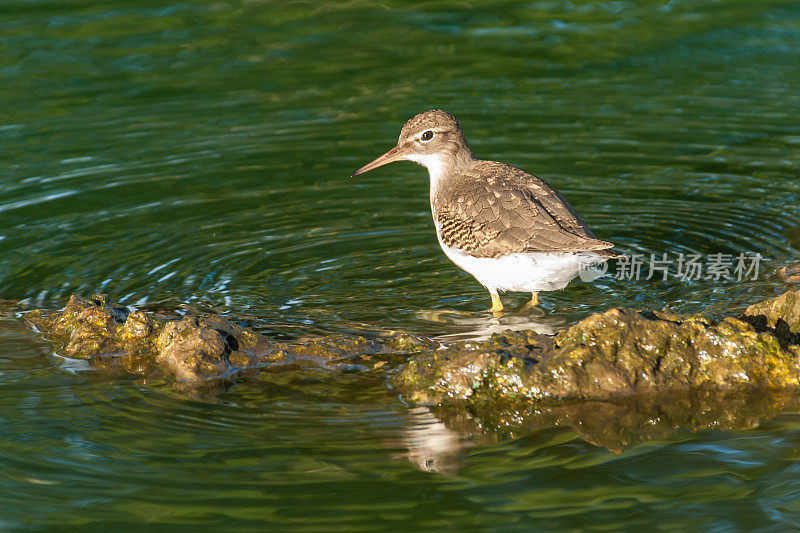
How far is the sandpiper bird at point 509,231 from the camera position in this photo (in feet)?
25.1

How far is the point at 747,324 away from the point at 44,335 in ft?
15.7

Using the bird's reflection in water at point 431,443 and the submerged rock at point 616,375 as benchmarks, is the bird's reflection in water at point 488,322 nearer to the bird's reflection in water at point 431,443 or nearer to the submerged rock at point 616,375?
the submerged rock at point 616,375

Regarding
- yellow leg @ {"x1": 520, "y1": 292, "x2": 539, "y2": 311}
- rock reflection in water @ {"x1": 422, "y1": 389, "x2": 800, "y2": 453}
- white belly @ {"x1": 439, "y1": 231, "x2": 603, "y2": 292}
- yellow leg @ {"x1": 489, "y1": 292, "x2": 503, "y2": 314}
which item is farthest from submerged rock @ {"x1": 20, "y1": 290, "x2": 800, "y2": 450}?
yellow leg @ {"x1": 520, "y1": 292, "x2": 539, "y2": 311}

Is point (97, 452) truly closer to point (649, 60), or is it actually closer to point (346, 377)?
point (346, 377)

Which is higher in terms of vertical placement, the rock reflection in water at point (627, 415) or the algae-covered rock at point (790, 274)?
the algae-covered rock at point (790, 274)

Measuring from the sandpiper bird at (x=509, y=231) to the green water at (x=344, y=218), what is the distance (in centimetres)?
37

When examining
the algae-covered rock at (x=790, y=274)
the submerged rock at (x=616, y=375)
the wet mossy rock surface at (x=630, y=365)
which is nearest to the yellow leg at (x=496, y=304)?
the submerged rock at (x=616, y=375)

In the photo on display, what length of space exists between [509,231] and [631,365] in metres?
1.94

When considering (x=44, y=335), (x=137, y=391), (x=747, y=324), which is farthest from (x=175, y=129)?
(x=747, y=324)

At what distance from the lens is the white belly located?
762cm

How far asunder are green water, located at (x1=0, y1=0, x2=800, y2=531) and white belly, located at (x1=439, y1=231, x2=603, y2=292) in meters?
0.29

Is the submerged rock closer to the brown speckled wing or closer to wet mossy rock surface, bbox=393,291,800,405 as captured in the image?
wet mossy rock surface, bbox=393,291,800,405

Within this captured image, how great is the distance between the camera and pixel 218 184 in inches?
417

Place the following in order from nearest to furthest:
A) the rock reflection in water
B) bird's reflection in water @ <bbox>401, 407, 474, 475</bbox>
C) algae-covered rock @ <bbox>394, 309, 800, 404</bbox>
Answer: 1. bird's reflection in water @ <bbox>401, 407, 474, 475</bbox>
2. the rock reflection in water
3. algae-covered rock @ <bbox>394, 309, 800, 404</bbox>
